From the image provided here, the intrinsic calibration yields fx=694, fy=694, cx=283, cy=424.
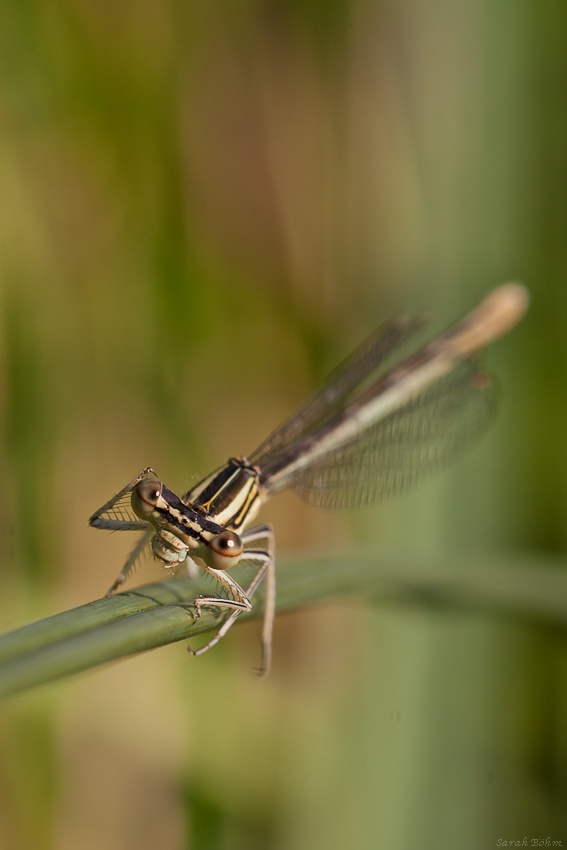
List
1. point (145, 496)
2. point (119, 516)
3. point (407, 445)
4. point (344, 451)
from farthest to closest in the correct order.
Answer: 1. point (407, 445)
2. point (344, 451)
3. point (119, 516)
4. point (145, 496)

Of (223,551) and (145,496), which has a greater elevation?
(145,496)

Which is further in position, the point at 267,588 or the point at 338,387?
the point at 338,387

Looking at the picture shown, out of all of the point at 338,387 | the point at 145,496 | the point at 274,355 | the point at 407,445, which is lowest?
the point at 145,496

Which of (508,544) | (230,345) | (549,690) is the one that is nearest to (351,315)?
(230,345)

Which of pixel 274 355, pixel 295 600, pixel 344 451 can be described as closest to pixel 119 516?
pixel 295 600

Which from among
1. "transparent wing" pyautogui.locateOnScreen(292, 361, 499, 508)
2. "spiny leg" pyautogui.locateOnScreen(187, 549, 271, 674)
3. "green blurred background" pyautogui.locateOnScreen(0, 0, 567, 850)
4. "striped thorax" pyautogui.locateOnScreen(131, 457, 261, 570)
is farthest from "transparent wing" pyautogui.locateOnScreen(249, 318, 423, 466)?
"striped thorax" pyautogui.locateOnScreen(131, 457, 261, 570)
